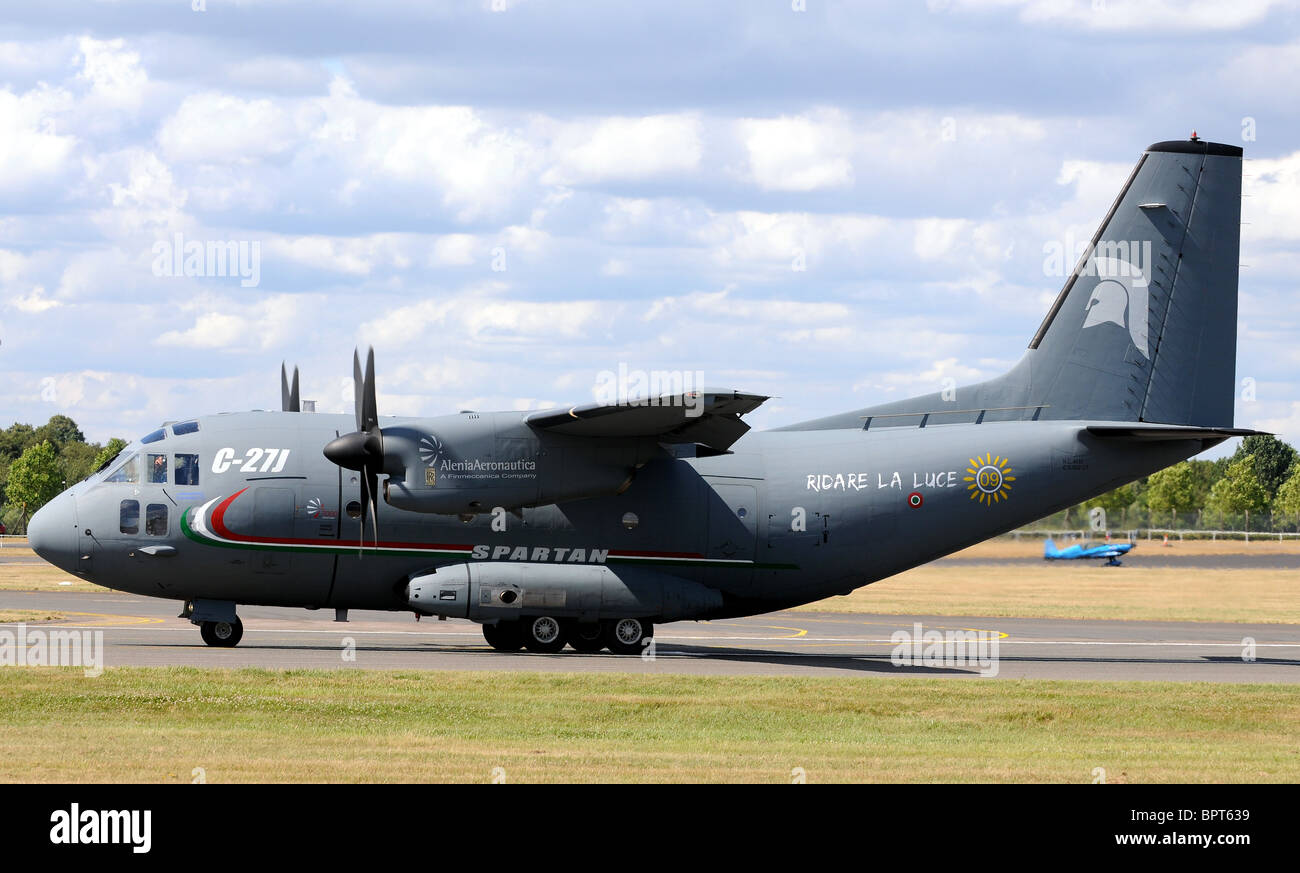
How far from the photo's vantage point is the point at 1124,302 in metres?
28.6

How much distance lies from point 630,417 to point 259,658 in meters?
7.77

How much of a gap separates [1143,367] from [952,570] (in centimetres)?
4215

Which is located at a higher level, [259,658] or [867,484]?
[867,484]

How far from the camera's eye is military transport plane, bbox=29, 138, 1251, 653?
2495cm

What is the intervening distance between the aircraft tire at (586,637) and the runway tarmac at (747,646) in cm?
59

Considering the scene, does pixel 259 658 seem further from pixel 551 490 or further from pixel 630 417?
pixel 630 417

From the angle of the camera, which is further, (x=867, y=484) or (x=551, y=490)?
(x=867, y=484)

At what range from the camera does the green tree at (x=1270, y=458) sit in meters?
176

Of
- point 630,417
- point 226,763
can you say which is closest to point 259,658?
point 630,417

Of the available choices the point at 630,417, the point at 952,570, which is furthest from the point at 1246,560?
the point at 630,417

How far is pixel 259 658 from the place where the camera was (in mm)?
24156
